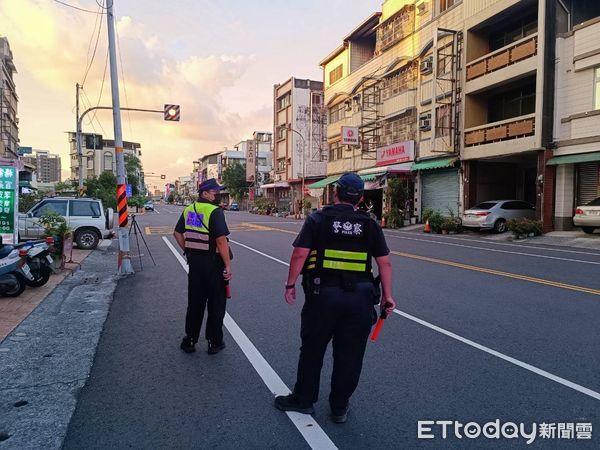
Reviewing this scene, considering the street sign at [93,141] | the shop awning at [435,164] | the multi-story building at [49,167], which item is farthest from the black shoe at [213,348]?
the multi-story building at [49,167]

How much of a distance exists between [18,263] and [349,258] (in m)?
6.75

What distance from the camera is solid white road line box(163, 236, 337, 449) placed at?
3260 mm

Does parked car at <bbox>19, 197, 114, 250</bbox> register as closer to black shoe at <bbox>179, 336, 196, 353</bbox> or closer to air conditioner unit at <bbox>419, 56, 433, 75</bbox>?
black shoe at <bbox>179, 336, 196, 353</bbox>

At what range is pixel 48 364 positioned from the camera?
479 centimetres

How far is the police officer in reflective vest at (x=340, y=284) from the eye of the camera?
3.46 meters

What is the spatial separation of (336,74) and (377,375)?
43.6m

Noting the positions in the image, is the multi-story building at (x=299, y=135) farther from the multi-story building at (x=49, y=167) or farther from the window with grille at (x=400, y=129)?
the multi-story building at (x=49, y=167)

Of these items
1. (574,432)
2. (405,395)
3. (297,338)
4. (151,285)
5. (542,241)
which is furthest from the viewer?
(542,241)

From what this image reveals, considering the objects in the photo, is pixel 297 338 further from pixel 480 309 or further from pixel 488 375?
pixel 480 309

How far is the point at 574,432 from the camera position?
11.1 feet

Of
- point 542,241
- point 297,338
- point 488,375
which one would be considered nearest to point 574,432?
Result: point 488,375

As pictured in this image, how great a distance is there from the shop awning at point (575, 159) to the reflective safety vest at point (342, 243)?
62.3ft

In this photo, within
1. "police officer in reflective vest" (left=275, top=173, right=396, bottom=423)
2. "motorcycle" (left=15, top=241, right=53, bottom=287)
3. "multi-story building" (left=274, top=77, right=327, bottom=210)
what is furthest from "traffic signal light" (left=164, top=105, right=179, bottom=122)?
"multi-story building" (left=274, top=77, right=327, bottom=210)

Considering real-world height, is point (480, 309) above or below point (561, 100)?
below
